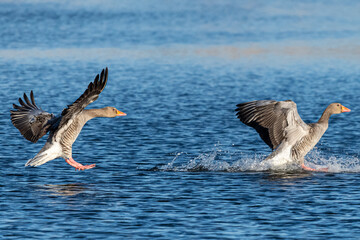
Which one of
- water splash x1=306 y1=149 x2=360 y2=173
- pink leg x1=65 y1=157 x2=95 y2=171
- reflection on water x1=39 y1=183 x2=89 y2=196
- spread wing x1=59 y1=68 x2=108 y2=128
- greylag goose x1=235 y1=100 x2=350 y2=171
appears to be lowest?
water splash x1=306 y1=149 x2=360 y2=173

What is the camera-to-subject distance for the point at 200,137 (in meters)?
21.9

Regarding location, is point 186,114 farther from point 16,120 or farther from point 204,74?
point 204,74

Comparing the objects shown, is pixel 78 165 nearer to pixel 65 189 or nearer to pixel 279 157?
pixel 65 189

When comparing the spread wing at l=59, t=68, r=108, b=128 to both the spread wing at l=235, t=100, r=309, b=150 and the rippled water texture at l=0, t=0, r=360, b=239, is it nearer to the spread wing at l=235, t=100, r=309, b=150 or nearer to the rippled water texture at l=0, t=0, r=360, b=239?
the rippled water texture at l=0, t=0, r=360, b=239

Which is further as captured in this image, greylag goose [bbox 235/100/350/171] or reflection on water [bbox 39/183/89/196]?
greylag goose [bbox 235/100/350/171]

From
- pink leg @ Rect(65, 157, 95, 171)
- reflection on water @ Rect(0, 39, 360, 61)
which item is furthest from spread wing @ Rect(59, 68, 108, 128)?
reflection on water @ Rect(0, 39, 360, 61)

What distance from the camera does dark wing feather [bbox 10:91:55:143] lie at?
54.9 ft

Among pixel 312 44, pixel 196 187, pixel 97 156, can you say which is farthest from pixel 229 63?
pixel 196 187

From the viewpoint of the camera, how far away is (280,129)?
1719cm

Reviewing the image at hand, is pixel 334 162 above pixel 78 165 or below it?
below

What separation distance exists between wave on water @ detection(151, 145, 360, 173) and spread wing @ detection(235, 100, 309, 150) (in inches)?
25.8

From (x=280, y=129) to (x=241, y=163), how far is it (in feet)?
4.20

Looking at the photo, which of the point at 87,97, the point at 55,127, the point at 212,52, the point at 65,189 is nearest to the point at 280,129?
the point at 87,97

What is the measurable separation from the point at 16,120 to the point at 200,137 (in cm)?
646
